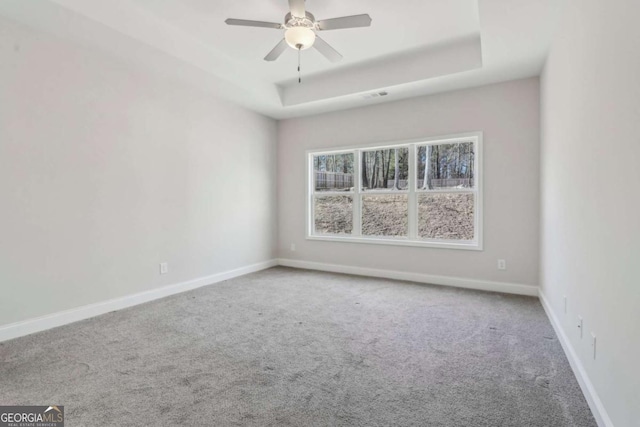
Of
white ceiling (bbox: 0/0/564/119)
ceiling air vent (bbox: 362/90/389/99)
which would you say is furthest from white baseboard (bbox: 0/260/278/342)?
ceiling air vent (bbox: 362/90/389/99)

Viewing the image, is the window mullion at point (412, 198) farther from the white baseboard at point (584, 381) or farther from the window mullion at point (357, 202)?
the white baseboard at point (584, 381)

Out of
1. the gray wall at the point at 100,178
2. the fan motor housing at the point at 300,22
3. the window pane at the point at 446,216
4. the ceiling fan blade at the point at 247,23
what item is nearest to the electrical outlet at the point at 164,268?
the gray wall at the point at 100,178

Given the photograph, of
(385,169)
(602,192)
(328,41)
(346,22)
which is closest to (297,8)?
(346,22)

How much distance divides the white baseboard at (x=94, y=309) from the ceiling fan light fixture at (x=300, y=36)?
10.3 ft

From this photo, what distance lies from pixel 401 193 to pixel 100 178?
3839 millimetres

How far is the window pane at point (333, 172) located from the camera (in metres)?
5.36

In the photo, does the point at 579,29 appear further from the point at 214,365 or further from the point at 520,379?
the point at 214,365

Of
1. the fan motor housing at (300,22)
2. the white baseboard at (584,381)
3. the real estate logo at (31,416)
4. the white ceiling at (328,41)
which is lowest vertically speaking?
the real estate logo at (31,416)

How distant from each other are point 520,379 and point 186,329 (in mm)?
2634

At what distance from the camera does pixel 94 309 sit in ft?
10.6

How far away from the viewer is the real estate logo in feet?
5.46

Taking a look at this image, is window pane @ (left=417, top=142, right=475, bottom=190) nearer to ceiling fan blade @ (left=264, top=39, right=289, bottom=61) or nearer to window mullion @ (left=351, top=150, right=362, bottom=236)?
window mullion @ (left=351, top=150, right=362, bottom=236)

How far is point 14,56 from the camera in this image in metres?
2.69

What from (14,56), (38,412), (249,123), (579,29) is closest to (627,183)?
(579,29)
